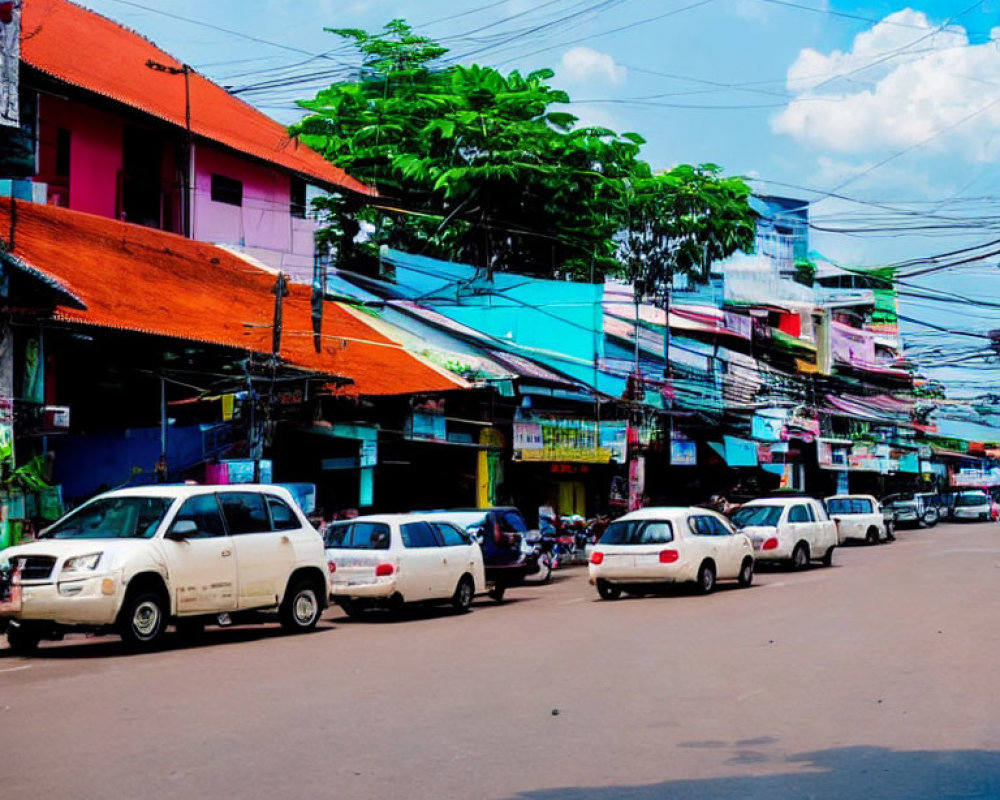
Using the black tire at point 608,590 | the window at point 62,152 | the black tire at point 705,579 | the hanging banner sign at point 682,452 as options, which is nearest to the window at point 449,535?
the black tire at point 608,590

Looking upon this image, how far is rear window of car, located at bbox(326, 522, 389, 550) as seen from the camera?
2033 cm

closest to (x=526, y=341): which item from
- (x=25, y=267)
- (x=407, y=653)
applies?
(x=25, y=267)

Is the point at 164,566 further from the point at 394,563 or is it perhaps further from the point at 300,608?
the point at 394,563

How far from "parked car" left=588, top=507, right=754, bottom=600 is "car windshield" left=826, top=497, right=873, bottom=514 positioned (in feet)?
77.6

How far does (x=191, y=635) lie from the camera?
58.2ft

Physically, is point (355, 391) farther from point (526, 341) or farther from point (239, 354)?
point (526, 341)

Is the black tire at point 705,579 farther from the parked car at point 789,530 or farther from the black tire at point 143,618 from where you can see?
the black tire at point 143,618

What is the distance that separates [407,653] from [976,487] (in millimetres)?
84207

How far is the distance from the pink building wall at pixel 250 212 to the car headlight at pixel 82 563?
23229mm

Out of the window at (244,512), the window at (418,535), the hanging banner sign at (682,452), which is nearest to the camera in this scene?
the window at (244,512)

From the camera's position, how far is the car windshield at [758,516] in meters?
31.6

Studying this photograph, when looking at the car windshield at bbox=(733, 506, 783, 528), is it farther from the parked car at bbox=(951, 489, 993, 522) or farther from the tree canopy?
the parked car at bbox=(951, 489, 993, 522)

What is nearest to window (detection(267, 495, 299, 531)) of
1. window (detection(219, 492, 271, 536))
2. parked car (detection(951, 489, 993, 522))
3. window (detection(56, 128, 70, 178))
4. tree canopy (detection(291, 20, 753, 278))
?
window (detection(219, 492, 271, 536))

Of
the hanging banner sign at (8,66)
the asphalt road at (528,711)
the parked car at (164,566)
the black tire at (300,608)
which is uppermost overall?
the hanging banner sign at (8,66)
